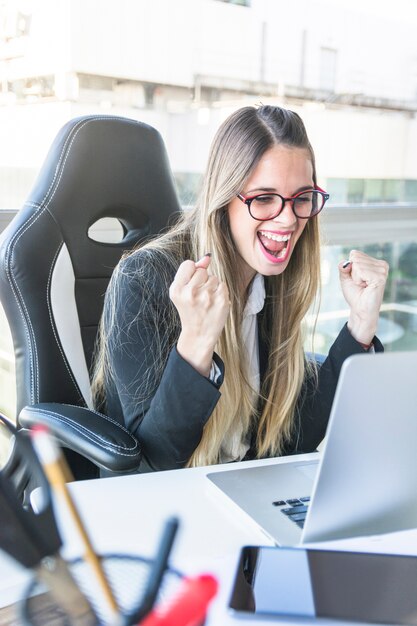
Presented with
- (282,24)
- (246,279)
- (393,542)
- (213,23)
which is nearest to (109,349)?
(246,279)

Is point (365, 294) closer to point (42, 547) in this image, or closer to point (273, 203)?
point (273, 203)

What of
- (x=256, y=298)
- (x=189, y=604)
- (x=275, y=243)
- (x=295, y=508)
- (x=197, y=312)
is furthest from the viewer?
(x=256, y=298)

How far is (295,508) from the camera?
0.88 meters

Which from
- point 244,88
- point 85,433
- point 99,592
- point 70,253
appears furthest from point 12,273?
point 244,88

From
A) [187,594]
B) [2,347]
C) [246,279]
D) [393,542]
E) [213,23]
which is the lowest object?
[2,347]

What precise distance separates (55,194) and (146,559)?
1.06 metres

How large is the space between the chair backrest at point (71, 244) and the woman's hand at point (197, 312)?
1.39 ft

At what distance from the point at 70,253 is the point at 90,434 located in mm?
451

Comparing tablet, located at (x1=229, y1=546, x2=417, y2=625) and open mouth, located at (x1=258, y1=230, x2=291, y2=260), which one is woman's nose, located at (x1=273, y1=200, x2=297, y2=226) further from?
tablet, located at (x1=229, y1=546, x2=417, y2=625)

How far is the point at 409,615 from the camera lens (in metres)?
0.61

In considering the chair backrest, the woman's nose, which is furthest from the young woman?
the chair backrest

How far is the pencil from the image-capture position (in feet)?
1.17

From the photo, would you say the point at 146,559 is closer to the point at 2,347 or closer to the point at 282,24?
the point at 2,347

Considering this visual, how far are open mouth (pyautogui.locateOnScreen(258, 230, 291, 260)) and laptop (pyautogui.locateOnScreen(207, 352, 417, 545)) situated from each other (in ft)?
2.02
